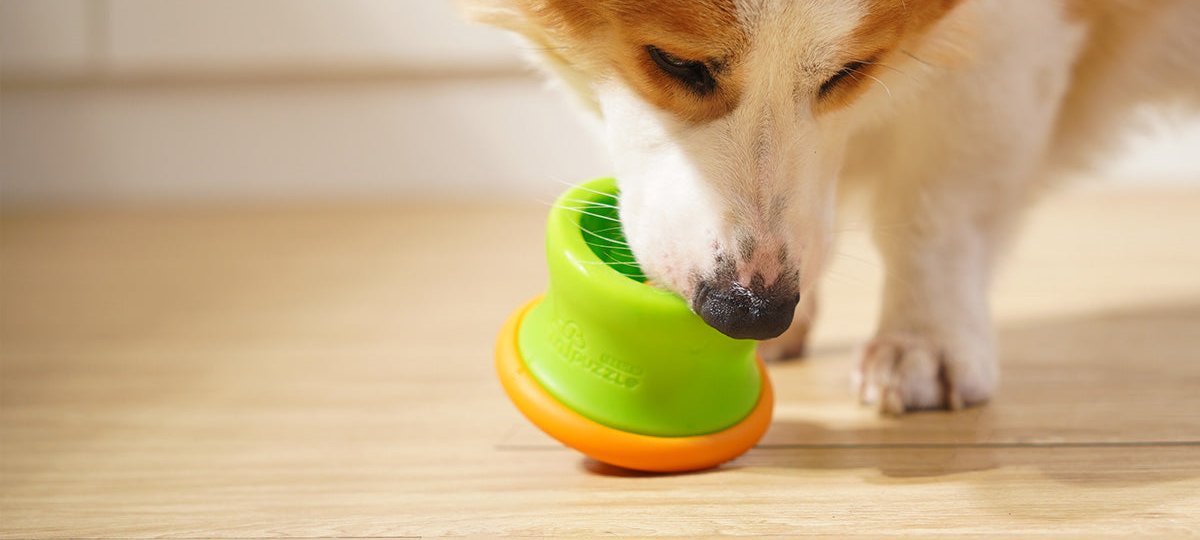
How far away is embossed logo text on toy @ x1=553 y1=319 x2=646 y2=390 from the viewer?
3.15ft

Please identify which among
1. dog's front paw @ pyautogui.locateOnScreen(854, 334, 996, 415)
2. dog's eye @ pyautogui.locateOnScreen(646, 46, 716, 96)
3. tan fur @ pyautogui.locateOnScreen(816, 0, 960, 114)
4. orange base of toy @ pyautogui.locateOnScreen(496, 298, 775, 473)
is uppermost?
dog's eye @ pyautogui.locateOnScreen(646, 46, 716, 96)

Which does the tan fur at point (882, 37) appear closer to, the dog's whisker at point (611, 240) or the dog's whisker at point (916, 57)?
Result: the dog's whisker at point (916, 57)

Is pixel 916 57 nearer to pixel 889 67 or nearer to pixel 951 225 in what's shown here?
pixel 889 67

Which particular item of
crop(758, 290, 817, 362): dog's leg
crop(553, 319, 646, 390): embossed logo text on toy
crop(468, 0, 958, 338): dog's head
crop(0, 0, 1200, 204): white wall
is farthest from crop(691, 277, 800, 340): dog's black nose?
crop(0, 0, 1200, 204): white wall

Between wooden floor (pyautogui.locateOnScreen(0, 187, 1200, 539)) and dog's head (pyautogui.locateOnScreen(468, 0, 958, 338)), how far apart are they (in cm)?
18

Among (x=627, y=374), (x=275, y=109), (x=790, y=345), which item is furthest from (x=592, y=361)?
(x=275, y=109)

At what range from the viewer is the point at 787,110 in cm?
93

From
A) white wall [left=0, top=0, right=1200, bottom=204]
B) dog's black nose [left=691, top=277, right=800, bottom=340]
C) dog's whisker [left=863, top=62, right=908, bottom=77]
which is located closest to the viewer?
dog's black nose [left=691, top=277, right=800, bottom=340]

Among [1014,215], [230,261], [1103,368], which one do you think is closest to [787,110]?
[1014,215]

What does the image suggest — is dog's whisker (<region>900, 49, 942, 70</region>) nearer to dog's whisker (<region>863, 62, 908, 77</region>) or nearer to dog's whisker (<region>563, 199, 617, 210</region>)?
dog's whisker (<region>863, 62, 908, 77</region>)

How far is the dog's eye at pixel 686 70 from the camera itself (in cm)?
91

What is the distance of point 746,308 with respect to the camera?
34.4 inches

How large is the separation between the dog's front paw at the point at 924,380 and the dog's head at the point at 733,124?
0.24m

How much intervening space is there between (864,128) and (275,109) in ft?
6.57
